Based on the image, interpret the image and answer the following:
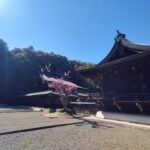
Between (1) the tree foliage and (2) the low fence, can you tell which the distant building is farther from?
(1) the tree foliage

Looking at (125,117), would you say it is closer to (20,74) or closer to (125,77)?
(125,77)

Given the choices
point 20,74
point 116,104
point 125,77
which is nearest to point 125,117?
point 116,104

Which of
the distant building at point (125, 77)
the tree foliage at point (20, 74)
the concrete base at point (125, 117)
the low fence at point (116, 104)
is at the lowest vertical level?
the concrete base at point (125, 117)

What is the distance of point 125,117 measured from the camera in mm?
12234

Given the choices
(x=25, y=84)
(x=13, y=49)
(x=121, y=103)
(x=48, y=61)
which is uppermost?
(x=13, y=49)

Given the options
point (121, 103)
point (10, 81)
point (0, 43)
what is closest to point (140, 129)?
point (121, 103)

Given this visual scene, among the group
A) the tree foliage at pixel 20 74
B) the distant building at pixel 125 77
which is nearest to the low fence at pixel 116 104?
the distant building at pixel 125 77

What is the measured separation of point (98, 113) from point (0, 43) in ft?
113

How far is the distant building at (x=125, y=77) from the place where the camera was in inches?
460

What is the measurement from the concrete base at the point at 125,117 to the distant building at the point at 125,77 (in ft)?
1.22

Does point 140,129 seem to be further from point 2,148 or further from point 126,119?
point 2,148

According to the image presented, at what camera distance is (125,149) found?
616cm

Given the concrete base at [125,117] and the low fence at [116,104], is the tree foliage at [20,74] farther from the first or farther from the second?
the concrete base at [125,117]

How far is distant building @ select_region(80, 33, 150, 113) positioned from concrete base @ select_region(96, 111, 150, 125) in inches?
14.6
